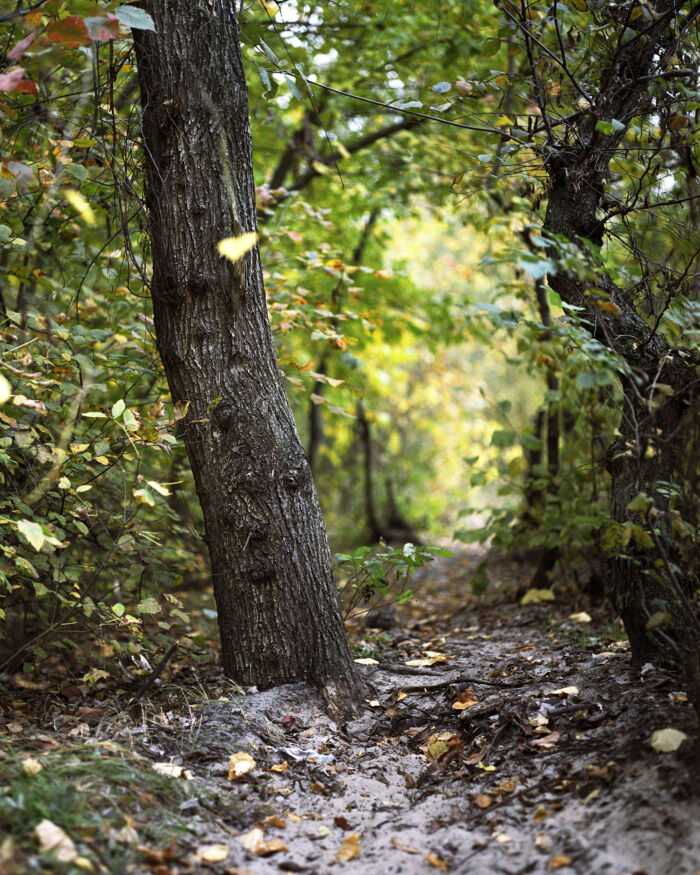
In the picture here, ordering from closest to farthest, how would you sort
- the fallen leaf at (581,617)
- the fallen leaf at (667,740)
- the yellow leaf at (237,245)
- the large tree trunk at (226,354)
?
the fallen leaf at (667,740), the yellow leaf at (237,245), the large tree trunk at (226,354), the fallen leaf at (581,617)

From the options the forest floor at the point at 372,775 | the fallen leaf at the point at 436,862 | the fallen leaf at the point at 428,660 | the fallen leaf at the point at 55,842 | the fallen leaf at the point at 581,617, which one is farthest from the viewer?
the fallen leaf at the point at 581,617

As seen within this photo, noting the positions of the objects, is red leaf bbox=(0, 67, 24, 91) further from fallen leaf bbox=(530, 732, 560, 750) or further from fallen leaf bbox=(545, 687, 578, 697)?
fallen leaf bbox=(545, 687, 578, 697)

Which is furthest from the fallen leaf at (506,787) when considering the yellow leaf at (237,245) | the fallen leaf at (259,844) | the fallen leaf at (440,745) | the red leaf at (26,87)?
the red leaf at (26,87)

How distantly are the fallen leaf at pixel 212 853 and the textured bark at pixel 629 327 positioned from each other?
5.36ft

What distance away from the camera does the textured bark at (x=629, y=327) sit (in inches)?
102

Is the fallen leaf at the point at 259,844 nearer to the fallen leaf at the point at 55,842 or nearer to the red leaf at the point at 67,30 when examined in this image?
the fallen leaf at the point at 55,842

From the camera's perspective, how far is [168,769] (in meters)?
2.25

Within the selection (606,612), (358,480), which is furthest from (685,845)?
(358,480)

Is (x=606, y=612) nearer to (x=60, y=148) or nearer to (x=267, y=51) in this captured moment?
(x=267, y=51)

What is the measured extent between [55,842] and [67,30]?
2.32 m

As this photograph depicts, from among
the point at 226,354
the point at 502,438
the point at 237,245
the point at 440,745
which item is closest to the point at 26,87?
the point at 237,245

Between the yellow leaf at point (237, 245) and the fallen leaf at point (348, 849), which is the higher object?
the yellow leaf at point (237, 245)

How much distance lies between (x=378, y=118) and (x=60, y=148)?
4.93 metres

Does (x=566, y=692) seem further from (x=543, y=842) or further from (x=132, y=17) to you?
(x=132, y=17)
